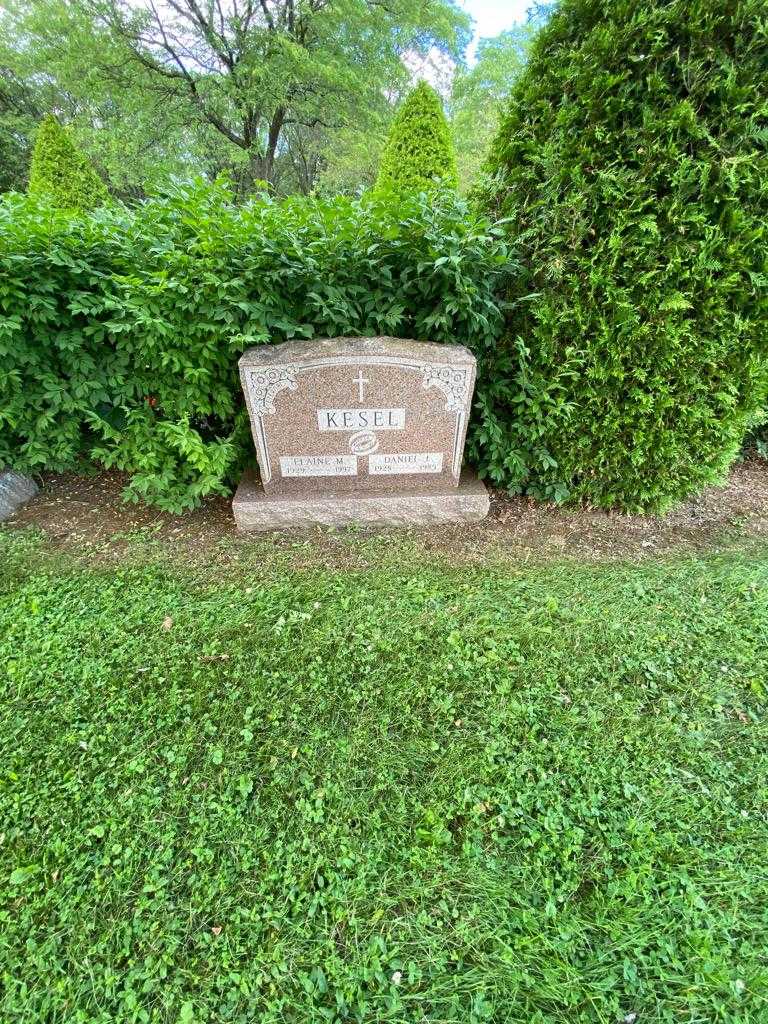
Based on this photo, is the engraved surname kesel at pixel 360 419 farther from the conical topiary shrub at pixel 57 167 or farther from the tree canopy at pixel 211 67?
the tree canopy at pixel 211 67

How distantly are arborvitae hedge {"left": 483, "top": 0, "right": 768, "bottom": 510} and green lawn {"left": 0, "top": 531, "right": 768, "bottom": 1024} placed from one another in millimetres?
963

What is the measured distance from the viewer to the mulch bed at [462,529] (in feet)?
9.48

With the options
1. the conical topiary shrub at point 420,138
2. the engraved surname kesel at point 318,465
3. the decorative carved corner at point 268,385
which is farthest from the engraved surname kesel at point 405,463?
the conical topiary shrub at point 420,138

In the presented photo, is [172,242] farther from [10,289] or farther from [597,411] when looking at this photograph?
[597,411]

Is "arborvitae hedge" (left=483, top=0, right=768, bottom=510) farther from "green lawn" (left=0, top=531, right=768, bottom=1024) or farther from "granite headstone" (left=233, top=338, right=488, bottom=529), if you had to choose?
"green lawn" (left=0, top=531, right=768, bottom=1024)

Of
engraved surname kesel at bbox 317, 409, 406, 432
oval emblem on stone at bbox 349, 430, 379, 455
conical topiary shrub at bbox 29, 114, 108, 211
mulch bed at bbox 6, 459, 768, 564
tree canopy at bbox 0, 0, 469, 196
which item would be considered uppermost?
tree canopy at bbox 0, 0, 469, 196

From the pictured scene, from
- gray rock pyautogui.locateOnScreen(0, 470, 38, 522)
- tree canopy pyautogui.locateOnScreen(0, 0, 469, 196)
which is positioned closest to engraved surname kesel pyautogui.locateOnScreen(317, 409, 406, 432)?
gray rock pyautogui.locateOnScreen(0, 470, 38, 522)

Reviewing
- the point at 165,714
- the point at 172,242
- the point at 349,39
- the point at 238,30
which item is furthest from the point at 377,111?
the point at 165,714

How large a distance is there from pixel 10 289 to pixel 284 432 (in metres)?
1.53

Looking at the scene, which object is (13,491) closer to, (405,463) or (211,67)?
(405,463)

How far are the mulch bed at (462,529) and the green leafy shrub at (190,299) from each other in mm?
290

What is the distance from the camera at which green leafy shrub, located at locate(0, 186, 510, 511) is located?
97.7 inches

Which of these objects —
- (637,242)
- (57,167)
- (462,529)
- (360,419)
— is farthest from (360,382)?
(57,167)

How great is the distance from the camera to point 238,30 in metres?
10.9
